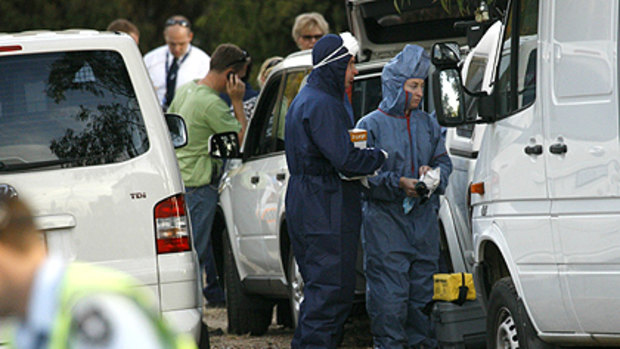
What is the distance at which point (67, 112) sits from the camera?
6094 millimetres

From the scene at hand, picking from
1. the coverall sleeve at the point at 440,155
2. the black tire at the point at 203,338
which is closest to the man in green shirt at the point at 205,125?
the coverall sleeve at the point at 440,155

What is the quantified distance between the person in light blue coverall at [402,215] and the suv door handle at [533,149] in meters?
1.72

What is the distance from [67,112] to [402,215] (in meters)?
2.25

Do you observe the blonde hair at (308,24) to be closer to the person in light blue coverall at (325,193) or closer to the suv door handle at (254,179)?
the suv door handle at (254,179)

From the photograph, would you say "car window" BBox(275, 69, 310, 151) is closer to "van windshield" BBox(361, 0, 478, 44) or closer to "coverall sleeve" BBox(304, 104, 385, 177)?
"van windshield" BBox(361, 0, 478, 44)

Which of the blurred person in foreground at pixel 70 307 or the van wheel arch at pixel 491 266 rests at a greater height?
the blurred person in foreground at pixel 70 307

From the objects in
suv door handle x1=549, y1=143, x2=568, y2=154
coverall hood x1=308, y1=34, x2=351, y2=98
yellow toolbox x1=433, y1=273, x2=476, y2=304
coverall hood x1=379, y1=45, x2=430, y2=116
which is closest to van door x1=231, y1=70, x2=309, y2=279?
coverall hood x1=379, y1=45, x2=430, y2=116

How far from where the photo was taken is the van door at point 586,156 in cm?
512

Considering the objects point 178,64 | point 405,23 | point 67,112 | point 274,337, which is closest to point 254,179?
point 274,337

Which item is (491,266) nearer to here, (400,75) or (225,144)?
(400,75)

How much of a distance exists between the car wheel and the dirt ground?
1.14 feet

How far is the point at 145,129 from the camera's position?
6188 mm

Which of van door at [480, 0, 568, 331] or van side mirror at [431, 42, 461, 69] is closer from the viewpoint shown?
van door at [480, 0, 568, 331]

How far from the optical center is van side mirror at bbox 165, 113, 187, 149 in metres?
7.25
